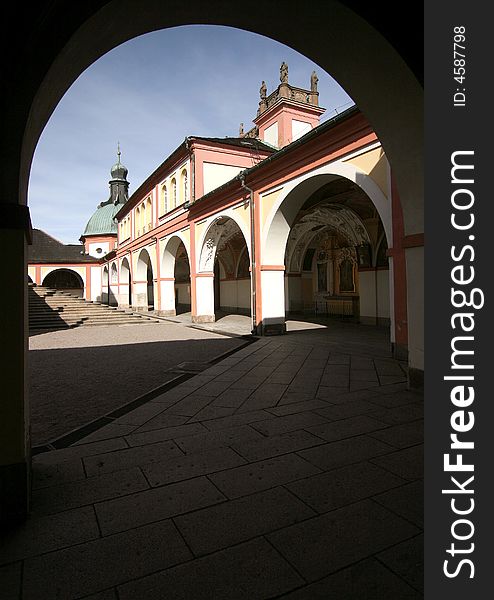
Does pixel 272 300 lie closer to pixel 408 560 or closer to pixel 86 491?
pixel 86 491

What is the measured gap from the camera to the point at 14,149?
2.06 metres

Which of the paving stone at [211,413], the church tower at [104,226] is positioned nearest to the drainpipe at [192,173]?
the paving stone at [211,413]

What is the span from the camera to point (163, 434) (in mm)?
3539

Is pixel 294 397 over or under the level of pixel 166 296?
under

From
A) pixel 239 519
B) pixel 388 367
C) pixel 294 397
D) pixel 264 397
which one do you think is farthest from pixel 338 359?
pixel 239 519

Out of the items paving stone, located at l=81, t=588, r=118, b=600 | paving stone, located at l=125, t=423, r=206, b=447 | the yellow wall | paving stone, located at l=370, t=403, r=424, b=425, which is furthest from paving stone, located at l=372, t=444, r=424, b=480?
the yellow wall

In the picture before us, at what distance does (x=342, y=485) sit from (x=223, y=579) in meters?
1.09

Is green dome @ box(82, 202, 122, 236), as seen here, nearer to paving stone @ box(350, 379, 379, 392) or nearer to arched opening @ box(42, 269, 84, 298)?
arched opening @ box(42, 269, 84, 298)

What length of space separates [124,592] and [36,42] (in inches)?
109

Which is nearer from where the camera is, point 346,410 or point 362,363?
point 346,410

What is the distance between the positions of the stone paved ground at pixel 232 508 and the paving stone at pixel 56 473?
0.04 ft

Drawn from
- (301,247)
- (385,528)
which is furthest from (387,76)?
(301,247)

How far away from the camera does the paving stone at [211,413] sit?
3.98 meters

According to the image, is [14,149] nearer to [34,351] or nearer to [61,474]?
[61,474]
